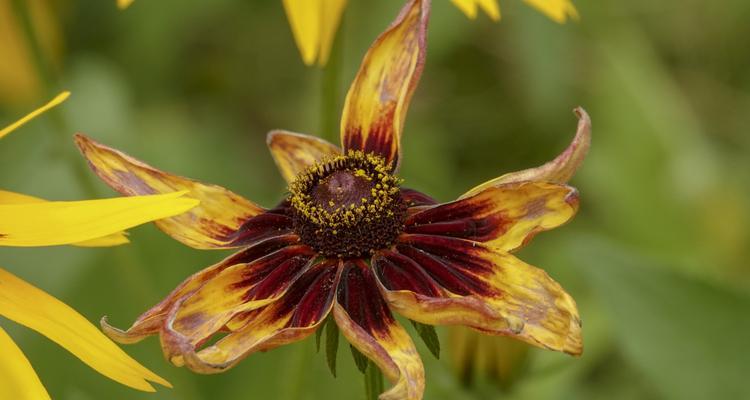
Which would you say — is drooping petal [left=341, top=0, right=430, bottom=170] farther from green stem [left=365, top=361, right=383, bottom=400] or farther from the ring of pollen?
green stem [left=365, top=361, right=383, bottom=400]

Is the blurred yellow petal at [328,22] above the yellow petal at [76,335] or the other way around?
above

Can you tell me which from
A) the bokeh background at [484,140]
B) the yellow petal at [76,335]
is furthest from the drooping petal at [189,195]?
the bokeh background at [484,140]

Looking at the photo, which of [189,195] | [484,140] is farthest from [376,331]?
[484,140]

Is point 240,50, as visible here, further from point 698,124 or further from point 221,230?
point 221,230

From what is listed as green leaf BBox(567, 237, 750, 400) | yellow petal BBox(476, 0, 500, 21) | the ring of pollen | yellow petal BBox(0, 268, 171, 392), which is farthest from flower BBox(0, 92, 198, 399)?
green leaf BBox(567, 237, 750, 400)

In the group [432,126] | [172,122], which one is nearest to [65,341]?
[172,122]

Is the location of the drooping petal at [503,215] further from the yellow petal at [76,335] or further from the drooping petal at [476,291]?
the yellow petal at [76,335]
